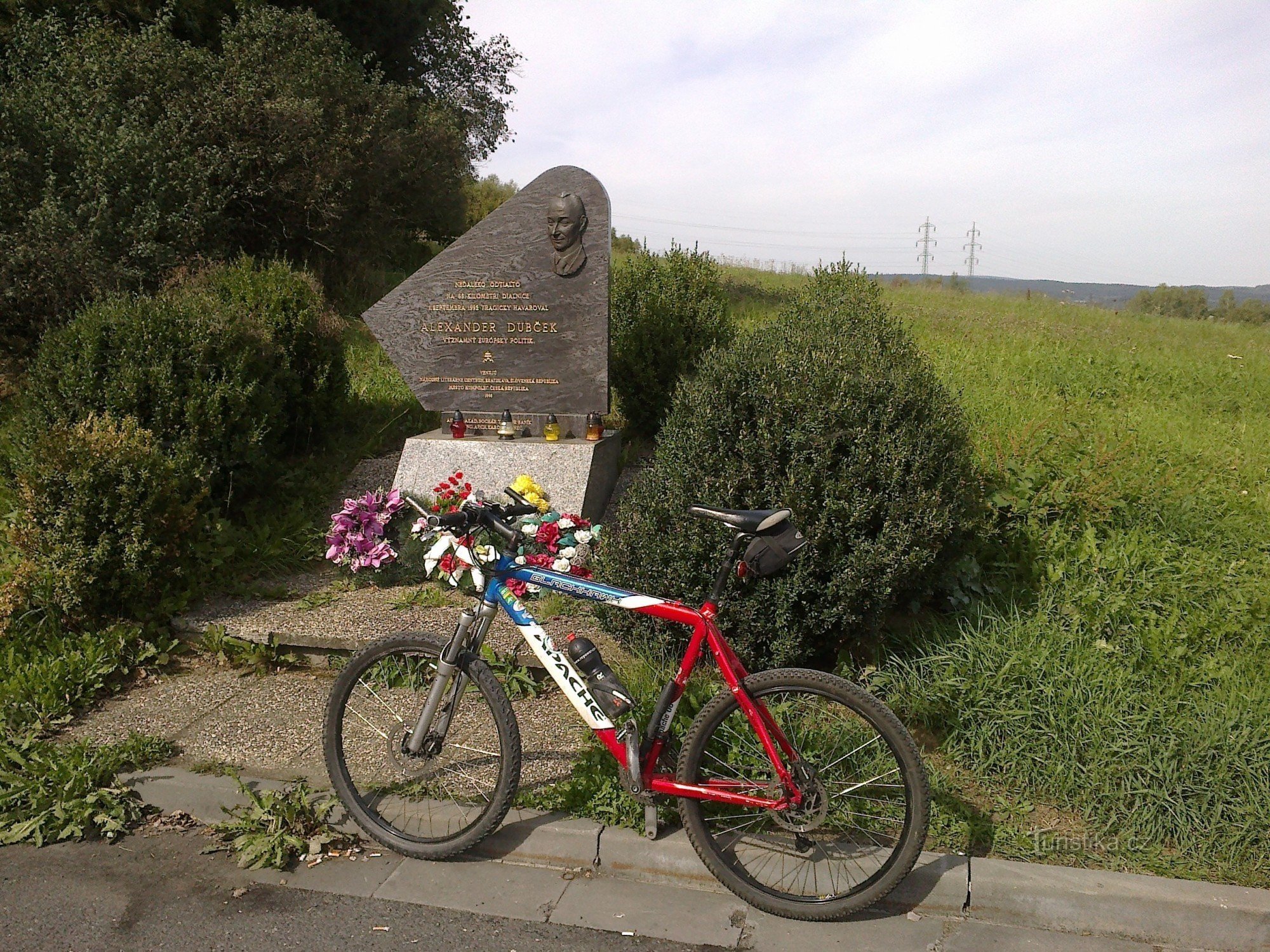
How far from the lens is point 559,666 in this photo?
294 cm

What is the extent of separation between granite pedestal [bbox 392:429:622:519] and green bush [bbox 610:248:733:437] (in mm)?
1479

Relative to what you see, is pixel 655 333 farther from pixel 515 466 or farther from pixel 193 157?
pixel 193 157

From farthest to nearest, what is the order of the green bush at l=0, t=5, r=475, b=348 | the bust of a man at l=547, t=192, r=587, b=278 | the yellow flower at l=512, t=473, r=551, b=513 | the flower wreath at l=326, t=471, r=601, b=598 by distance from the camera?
the green bush at l=0, t=5, r=475, b=348 < the bust of a man at l=547, t=192, r=587, b=278 < the yellow flower at l=512, t=473, r=551, b=513 < the flower wreath at l=326, t=471, r=601, b=598

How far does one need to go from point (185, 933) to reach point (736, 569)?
75.4 inches

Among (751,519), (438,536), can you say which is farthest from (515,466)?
(751,519)

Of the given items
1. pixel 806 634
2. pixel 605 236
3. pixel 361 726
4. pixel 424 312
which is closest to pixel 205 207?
pixel 424 312

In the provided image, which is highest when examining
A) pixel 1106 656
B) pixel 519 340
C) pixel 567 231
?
pixel 567 231

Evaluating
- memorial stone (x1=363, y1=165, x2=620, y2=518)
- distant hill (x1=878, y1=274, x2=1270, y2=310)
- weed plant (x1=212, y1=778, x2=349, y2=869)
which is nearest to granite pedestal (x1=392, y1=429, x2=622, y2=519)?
memorial stone (x1=363, y1=165, x2=620, y2=518)

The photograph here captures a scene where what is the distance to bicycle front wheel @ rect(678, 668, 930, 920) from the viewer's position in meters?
2.66

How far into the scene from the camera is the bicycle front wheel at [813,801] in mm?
2664

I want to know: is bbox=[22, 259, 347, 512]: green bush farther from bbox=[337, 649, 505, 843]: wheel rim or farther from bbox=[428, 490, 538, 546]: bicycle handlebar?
bbox=[428, 490, 538, 546]: bicycle handlebar

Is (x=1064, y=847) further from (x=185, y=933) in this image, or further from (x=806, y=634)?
(x=185, y=933)

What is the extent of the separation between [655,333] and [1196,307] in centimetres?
1750

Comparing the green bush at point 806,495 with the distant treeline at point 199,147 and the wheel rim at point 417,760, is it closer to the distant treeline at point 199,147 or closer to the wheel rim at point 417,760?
the wheel rim at point 417,760
